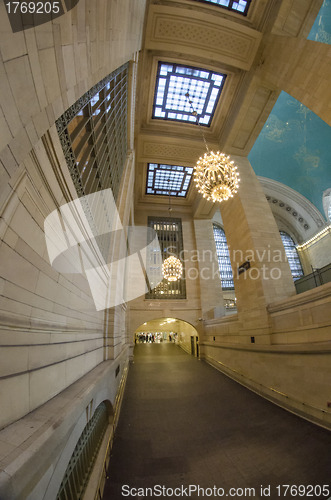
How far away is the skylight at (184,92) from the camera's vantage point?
8.34 meters

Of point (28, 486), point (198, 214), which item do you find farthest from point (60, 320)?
point (198, 214)

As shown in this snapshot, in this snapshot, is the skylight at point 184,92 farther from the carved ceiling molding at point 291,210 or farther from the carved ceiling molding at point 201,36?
the carved ceiling molding at point 291,210

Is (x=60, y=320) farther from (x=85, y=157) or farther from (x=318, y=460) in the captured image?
(x=318, y=460)

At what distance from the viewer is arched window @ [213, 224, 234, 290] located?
20945mm

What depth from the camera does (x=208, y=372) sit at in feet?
27.8

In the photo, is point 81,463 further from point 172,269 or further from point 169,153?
point 169,153

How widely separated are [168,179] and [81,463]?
1351cm

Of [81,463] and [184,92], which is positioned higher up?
[184,92]

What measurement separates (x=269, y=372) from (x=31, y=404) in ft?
21.0

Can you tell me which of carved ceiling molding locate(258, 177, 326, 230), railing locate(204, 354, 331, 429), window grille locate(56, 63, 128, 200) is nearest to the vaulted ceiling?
window grille locate(56, 63, 128, 200)

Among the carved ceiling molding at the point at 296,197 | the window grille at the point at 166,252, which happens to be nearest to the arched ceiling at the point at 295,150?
the carved ceiling molding at the point at 296,197

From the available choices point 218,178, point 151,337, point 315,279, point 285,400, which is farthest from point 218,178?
point 151,337

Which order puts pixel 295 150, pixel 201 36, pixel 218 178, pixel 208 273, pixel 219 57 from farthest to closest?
pixel 295 150 → pixel 208 273 → pixel 219 57 → pixel 201 36 → pixel 218 178

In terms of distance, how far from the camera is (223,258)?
21984 millimetres
